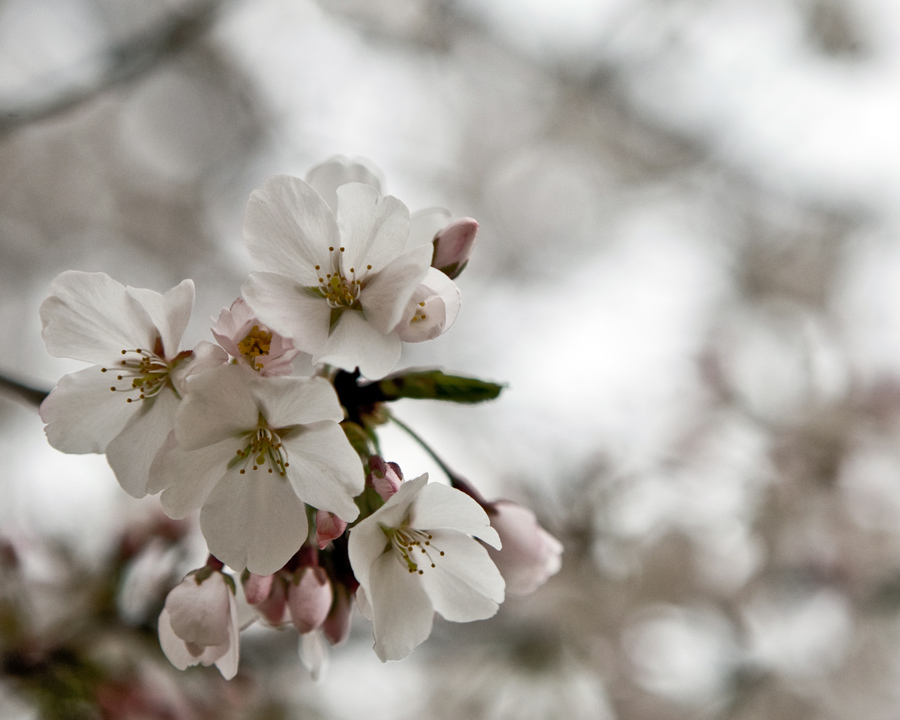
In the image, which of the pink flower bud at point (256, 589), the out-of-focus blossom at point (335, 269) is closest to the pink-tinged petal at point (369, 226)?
the out-of-focus blossom at point (335, 269)

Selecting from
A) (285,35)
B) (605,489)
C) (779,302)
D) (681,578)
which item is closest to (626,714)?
(681,578)

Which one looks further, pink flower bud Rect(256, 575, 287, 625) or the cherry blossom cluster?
pink flower bud Rect(256, 575, 287, 625)

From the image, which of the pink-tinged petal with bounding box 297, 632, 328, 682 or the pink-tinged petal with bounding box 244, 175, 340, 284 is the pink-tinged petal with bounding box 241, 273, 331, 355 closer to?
the pink-tinged petal with bounding box 244, 175, 340, 284

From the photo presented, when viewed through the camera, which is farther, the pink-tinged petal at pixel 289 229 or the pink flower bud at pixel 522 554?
the pink flower bud at pixel 522 554

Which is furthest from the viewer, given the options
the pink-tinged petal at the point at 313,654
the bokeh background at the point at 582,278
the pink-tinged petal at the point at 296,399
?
the bokeh background at the point at 582,278

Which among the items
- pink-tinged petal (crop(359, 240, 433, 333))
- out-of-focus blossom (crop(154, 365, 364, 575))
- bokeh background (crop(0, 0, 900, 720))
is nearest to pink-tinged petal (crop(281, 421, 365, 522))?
out-of-focus blossom (crop(154, 365, 364, 575))

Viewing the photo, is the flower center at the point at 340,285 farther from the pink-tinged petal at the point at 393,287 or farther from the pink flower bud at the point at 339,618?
the pink flower bud at the point at 339,618

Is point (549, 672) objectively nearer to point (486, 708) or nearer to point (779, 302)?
point (486, 708)
